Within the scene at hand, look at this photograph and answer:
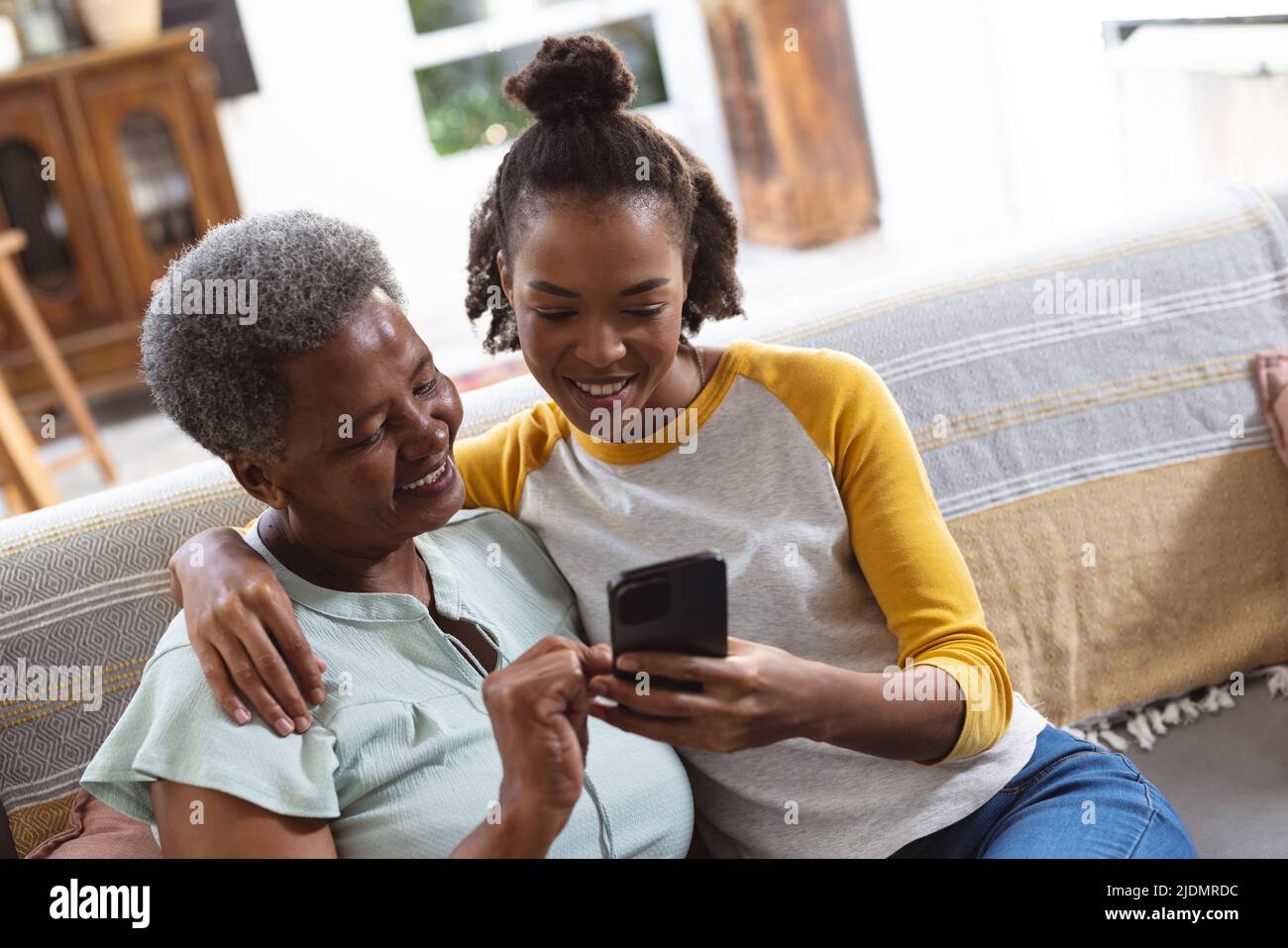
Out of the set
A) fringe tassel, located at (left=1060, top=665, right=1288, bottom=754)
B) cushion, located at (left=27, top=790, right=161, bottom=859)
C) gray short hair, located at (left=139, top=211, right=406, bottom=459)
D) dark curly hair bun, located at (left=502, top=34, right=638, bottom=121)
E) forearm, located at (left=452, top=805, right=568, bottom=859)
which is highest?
dark curly hair bun, located at (left=502, top=34, right=638, bottom=121)

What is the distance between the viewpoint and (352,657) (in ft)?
3.74

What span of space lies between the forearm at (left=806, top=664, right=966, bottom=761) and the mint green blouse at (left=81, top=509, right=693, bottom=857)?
20 centimetres

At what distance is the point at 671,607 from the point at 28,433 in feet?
13.3

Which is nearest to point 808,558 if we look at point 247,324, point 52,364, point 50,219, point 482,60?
point 247,324

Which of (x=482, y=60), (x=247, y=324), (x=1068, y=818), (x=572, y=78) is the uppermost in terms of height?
(x=482, y=60)

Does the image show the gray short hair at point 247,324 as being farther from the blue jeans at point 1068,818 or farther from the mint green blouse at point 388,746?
the blue jeans at point 1068,818

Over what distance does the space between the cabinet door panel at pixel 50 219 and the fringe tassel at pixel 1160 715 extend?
4.58 meters

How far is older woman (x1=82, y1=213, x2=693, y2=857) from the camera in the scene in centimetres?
99

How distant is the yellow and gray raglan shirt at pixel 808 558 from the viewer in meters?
1.21

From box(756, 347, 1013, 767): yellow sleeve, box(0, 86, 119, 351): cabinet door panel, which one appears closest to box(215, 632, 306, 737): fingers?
box(756, 347, 1013, 767): yellow sleeve

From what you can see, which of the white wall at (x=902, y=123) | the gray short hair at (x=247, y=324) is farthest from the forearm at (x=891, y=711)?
the white wall at (x=902, y=123)

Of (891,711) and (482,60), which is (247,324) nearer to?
(891,711)

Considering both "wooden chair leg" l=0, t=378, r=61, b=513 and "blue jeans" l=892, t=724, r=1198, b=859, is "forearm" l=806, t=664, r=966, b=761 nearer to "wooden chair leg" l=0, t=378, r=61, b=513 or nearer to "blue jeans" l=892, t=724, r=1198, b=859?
"blue jeans" l=892, t=724, r=1198, b=859
